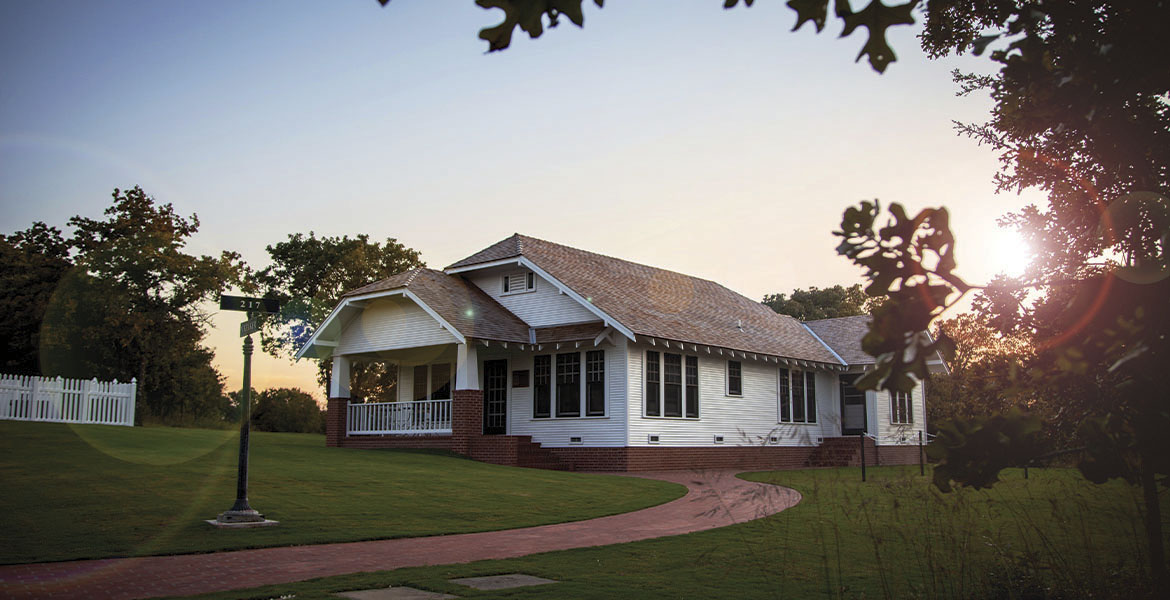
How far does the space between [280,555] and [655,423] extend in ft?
51.1

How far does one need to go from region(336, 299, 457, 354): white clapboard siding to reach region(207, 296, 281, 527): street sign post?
43.9ft

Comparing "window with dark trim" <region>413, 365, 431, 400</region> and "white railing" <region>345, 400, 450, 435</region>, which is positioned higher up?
"window with dark trim" <region>413, 365, 431, 400</region>

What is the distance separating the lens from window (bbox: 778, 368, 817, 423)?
96.5ft

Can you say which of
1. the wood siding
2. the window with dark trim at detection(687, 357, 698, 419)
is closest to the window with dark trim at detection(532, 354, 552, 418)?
the window with dark trim at detection(687, 357, 698, 419)

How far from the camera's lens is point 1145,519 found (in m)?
5.52

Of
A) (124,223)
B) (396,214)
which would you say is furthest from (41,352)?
(396,214)

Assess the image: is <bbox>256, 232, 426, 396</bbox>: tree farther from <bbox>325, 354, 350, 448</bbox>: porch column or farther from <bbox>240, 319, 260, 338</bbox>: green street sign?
<bbox>240, 319, 260, 338</bbox>: green street sign

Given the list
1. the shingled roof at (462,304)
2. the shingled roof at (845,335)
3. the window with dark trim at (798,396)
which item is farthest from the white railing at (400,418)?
the shingled roof at (845,335)

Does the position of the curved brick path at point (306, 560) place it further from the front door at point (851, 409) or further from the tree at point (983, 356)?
the front door at point (851, 409)

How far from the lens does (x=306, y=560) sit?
863 centimetres

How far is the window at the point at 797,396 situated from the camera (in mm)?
29425

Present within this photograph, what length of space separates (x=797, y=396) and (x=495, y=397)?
35.5 feet

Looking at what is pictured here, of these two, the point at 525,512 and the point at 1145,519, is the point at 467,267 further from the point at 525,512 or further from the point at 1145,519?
the point at 1145,519

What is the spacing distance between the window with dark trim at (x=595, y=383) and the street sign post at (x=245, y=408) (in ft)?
43.9
